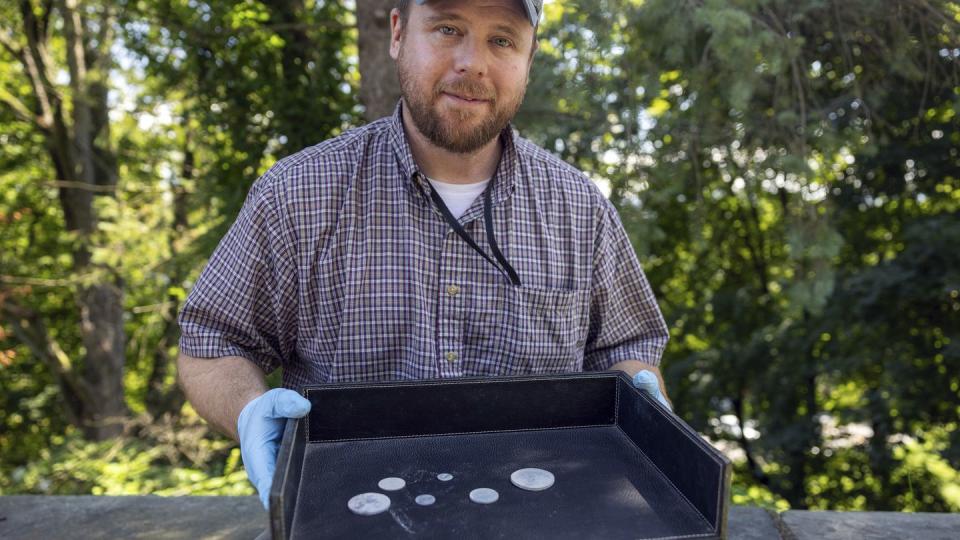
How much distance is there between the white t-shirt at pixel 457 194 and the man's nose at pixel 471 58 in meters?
0.32

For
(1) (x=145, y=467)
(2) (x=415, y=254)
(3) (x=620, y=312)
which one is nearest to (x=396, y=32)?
(2) (x=415, y=254)

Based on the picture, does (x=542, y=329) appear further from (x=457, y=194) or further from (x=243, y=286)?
(x=243, y=286)

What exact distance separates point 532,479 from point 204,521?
1.46 metres

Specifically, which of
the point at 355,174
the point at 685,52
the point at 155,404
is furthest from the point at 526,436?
the point at 155,404

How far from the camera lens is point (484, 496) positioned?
3.89ft

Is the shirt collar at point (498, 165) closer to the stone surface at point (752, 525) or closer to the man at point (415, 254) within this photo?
the man at point (415, 254)

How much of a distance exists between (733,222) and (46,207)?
354 inches

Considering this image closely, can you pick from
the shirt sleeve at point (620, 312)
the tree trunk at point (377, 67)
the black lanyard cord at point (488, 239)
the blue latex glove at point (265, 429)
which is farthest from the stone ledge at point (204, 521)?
the tree trunk at point (377, 67)

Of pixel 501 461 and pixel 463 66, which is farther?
pixel 463 66

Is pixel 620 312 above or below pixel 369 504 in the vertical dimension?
above

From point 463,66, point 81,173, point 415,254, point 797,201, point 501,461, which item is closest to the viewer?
point 501,461

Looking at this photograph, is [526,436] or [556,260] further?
[556,260]

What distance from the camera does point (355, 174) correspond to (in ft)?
5.88

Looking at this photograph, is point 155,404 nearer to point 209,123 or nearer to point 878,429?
point 209,123
